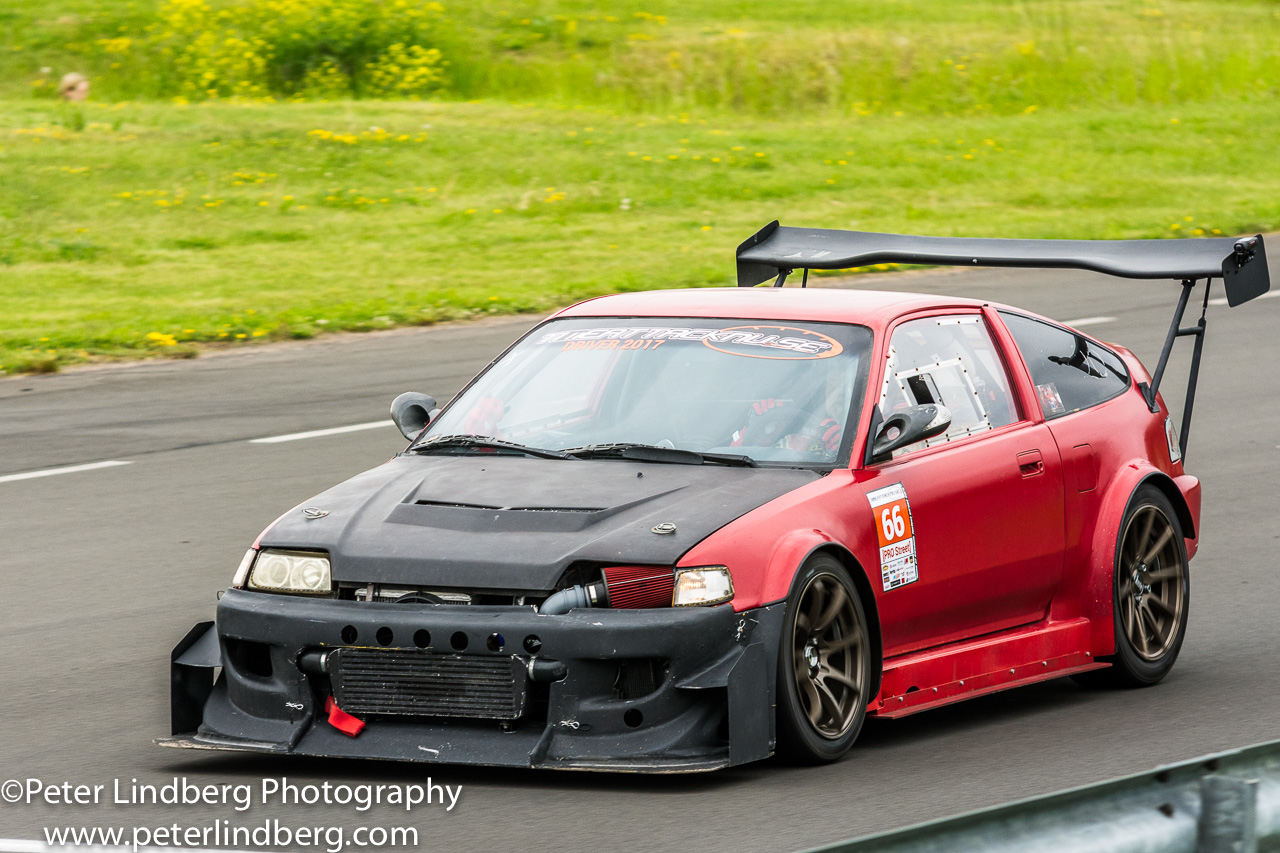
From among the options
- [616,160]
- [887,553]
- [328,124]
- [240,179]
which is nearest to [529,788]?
[887,553]

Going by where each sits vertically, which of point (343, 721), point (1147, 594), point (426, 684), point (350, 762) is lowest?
point (1147, 594)

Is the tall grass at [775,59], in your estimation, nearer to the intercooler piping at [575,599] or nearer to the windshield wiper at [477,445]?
the windshield wiper at [477,445]

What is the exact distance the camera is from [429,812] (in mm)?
5738

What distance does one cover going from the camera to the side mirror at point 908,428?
6.72m

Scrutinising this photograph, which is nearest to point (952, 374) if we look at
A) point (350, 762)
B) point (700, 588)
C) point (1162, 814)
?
point (700, 588)

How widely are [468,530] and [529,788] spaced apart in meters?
0.78

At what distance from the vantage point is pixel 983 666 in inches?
277

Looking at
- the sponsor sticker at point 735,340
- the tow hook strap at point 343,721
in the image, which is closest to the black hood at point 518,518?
the tow hook strap at point 343,721

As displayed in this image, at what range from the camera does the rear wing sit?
27.7 feet

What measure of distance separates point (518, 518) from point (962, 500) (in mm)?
1642

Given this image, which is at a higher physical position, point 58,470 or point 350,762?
point 350,762

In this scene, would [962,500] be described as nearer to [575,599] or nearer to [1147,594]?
[1147,594]

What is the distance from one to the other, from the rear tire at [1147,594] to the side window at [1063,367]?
44 cm

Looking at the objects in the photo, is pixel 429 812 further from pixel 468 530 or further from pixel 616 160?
pixel 616 160
